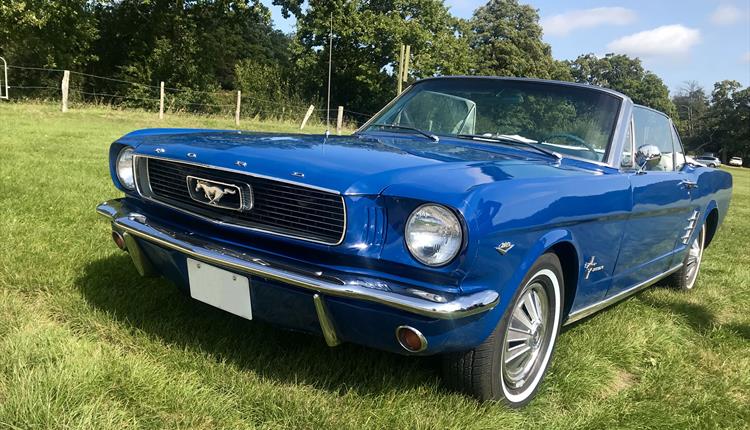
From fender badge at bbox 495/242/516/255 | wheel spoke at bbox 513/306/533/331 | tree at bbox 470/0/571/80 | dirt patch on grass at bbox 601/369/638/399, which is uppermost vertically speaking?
tree at bbox 470/0/571/80

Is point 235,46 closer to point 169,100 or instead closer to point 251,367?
point 169,100

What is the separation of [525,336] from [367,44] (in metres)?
33.2

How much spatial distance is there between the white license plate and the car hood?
0.40m

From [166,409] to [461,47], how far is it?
3855 cm

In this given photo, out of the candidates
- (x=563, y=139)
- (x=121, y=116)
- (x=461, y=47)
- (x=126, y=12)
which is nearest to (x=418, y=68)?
(x=461, y=47)

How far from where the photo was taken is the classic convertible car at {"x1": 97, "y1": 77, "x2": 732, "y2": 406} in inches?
75.4

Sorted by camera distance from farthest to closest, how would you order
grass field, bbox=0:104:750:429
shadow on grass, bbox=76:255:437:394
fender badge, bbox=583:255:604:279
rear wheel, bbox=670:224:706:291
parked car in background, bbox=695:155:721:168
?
parked car in background, bbox=695:155:721:168 < rear wheel, bbox=670:224:706:291 < fender badge, bbox=583:255:604:279 < shadow on grass, bbox=76:255:437:394 < grass field, bbox=0:104:750:429

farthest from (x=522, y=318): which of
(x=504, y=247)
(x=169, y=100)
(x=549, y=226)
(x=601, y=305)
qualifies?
(x=169, y=100)

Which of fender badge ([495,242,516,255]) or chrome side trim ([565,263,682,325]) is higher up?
fender badge ([495,242,516,255])

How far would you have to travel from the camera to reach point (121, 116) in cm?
1725

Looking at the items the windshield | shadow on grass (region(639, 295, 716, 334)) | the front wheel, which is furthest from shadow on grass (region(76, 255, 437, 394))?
shadow on grass (region(639, 295, 716, 334))

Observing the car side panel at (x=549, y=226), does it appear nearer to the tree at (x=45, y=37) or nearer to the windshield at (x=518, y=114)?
the windshield at (x=518, y=114)

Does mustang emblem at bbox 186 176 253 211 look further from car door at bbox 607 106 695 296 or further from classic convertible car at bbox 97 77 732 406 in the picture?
car door at bbox 607 106 695 296

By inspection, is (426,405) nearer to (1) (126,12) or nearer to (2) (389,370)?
(2) (389,370)
